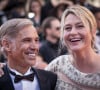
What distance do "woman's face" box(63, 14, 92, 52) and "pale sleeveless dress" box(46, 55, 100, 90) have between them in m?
0.25

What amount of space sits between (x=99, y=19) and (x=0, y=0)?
3022mm

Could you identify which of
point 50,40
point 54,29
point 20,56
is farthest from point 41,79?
point 54,29

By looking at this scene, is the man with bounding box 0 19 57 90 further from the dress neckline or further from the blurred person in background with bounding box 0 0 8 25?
the blurred person in background with bounding box 0 0 8 25

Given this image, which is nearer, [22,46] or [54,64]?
[22,46]

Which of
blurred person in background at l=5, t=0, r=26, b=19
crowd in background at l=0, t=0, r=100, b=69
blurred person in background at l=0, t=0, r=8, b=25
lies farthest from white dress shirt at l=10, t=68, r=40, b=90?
blurred person in background at l=5, t=0, r=26, b=19

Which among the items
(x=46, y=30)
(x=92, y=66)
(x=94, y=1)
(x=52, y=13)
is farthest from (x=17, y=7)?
(x=92, y=66)

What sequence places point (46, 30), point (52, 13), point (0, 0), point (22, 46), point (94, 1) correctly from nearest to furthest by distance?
point (22, 46)
point (46, 30)
point (52, 13)
point (0, 0)
point (94, 1)

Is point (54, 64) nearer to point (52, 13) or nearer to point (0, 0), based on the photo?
point (52, 13)

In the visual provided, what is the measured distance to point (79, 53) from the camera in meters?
4.04

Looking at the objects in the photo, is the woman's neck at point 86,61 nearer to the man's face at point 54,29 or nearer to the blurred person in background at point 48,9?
the man's face at point 54,29

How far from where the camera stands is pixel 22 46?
3768mm

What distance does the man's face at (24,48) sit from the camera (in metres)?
3.75

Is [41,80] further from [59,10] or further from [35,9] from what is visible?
[35,9]

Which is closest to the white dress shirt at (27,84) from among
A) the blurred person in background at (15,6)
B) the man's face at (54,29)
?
the man's face at (54,29)
